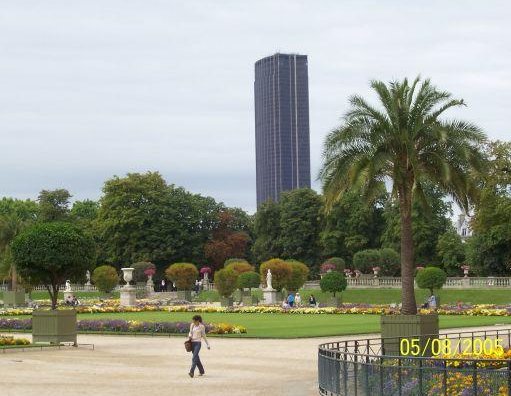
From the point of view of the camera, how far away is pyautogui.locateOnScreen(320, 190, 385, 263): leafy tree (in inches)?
4043

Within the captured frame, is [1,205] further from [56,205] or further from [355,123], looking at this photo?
[355,123]

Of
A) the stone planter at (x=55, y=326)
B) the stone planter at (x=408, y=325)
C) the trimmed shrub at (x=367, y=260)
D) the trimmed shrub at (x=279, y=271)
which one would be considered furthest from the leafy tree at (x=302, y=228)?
the stone planter at (x=408, y=325)

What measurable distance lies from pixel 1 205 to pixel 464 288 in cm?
7222

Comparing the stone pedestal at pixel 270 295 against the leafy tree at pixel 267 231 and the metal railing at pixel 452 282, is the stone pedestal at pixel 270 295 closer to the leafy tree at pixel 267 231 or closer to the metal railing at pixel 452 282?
the metal railing at pixel 452 282

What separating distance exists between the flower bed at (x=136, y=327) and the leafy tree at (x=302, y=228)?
6328cm

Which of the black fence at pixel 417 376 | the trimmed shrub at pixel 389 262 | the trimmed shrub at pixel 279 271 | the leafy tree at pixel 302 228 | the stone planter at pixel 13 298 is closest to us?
the black fence at pixel 417 376

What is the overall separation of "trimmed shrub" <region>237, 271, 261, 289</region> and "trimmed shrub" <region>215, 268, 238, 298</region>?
10.9ft

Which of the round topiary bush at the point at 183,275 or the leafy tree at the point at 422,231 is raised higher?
the leafy tree at the point at 422,231

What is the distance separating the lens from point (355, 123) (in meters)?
30.5

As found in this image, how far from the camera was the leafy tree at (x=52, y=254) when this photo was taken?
35.4m

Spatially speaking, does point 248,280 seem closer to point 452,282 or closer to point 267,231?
point 452,282

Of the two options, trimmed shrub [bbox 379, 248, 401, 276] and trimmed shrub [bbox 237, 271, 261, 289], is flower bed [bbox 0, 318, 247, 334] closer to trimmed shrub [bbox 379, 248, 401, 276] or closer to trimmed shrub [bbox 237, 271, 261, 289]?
trimmed shrub [bbox 237, 271, 261, 289]

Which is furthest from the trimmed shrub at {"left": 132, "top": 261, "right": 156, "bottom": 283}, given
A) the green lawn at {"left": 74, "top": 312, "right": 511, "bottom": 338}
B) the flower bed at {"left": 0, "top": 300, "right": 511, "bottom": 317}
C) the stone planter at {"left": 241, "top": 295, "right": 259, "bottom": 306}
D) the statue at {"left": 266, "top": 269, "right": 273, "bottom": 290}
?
the green lawn at {"left": 74, "top": 312, "right": 511, "bottom": 338}

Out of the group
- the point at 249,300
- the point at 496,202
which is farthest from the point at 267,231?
the point at 496,202
